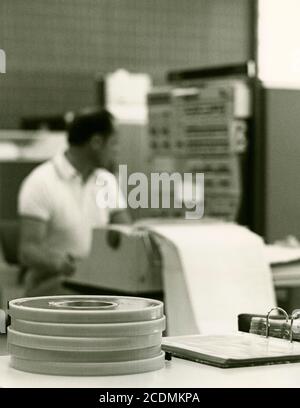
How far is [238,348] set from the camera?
5.11 ft

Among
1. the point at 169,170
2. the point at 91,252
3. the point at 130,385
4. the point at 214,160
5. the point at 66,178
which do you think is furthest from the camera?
the point at 66,178

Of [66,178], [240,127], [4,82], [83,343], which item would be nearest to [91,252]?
[240,127]

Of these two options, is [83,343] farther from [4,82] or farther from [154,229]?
[4,82]

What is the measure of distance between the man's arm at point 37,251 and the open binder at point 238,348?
2.07m

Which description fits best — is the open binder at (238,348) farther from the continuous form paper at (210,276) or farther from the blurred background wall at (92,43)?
the blurred background wall at (92,43)

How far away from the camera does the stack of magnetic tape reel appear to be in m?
1.40

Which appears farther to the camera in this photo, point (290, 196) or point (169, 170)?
point (169, 170)

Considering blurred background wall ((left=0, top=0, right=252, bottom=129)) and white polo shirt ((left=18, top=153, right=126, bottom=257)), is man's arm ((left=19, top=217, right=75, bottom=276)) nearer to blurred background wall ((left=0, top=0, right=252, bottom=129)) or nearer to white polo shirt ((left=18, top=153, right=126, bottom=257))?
white polo shirt ((left=18, top=153, right=126, bottom=257))

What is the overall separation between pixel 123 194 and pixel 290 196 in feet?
4.01

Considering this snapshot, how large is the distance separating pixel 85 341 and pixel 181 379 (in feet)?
0.56

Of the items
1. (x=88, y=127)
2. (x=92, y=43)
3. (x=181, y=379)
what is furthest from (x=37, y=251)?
(x=92, y=43)

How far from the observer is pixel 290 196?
329 centimetres

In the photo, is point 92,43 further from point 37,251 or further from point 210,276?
point 210,276

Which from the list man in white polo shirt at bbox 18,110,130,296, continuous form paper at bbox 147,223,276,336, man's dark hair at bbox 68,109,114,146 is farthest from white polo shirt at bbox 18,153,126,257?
continuous form paper at bbox 147,223,276,336
